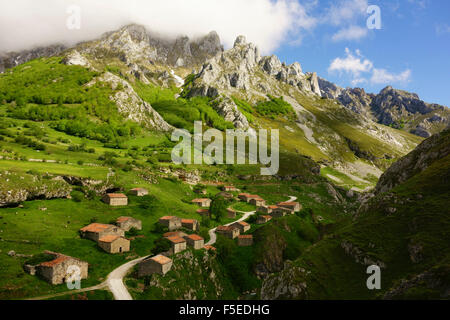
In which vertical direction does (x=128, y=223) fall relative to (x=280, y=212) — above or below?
above

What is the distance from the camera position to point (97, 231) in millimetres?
66562

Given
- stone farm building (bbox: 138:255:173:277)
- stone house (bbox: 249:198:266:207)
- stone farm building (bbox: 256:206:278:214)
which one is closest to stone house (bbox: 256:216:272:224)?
stone farm building (bbox: 256:206:278:214)

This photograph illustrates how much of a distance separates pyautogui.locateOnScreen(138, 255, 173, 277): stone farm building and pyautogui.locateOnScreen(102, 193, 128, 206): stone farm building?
114 ft

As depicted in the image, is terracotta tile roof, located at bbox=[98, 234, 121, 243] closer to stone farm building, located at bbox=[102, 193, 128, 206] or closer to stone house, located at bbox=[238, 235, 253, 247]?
stone farm building, located at bbox=[102, 193, 128, 206]

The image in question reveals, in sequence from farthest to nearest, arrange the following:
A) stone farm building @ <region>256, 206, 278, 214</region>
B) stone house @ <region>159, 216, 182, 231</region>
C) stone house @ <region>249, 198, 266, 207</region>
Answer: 1. stone house @ <region>249, 198, 266, 207</region>
2. stone farm building @ <region>256, 206, 278, 214</region>
3. stone house @ <region>159, 216, 182, 231</region>

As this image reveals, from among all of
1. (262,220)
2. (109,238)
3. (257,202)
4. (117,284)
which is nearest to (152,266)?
(117,284)

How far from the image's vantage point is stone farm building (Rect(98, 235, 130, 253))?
63.9 m

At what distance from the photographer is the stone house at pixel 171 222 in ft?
266

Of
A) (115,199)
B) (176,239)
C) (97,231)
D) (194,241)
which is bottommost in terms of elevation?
(194,241)

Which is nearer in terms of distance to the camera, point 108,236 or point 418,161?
point 108,236

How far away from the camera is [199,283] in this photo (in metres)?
65.4

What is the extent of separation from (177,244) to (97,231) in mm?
18712

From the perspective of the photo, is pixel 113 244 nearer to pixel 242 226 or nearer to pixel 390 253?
Answer: pixel 242 226
